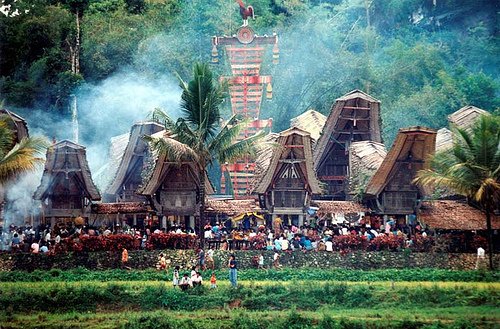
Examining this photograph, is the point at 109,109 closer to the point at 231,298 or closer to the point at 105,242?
the point at 105,242

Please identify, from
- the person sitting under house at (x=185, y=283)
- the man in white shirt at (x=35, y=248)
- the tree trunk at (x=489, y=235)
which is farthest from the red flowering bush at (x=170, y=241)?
the tree trunk at (x=489, y=235)

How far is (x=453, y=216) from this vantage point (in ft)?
57.5

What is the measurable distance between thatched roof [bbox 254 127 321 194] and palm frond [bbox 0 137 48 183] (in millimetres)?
3748

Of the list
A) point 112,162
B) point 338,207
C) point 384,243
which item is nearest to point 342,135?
point 338,207

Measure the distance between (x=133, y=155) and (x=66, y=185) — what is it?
1.65 metres

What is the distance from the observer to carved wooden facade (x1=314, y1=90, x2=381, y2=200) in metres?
19.6

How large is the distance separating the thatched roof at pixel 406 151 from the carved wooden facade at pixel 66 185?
4.71 meters

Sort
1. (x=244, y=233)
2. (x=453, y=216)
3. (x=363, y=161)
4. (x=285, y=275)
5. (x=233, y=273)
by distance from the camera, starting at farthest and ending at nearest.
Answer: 1. (x=363, y=161)
2. (x=453, y=216)
3. (x=244, y=233)
4. (x=285, y=275)
5. (x=233, y=273)

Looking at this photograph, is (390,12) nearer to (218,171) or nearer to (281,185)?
(218,171)

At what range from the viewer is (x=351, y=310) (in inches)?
608

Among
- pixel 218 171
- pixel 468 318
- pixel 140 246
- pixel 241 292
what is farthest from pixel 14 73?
pixel 468 318

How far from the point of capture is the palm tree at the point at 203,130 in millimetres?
16609

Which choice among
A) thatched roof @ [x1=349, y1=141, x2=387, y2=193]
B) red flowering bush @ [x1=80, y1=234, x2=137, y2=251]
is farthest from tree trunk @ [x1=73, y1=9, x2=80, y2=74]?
red flowering bush @ [x1=80, y1=234, x2=137, y2=251]

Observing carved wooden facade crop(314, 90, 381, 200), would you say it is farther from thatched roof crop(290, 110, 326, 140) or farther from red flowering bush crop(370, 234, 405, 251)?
red flowering bush crop(370, 234, 405, 251)
